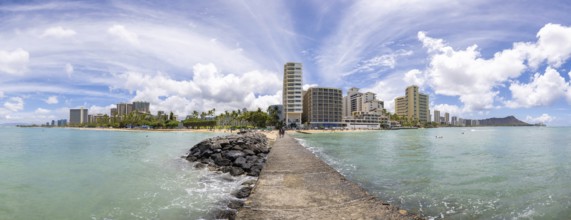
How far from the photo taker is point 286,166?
14336 mm

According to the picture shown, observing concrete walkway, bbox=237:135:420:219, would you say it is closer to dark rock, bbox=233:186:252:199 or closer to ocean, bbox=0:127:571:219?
dark rock, bbox=233:186:252:199

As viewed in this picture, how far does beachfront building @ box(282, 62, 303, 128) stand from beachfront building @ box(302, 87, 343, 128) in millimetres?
13100

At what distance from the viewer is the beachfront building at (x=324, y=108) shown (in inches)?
5807

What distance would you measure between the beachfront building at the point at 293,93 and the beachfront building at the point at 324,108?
13.1 meters

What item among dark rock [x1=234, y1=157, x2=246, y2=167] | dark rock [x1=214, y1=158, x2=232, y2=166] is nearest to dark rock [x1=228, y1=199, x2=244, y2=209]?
dark rock [x1=234, y1=157, x2=246, y2=167]

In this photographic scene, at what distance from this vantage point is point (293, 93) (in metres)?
133

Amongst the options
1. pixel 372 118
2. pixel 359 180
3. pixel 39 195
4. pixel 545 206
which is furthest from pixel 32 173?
pixel 372 118

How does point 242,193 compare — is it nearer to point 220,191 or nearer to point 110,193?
point 220,191

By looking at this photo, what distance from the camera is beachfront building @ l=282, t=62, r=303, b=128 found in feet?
438

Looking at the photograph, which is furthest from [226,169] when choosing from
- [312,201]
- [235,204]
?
[312,201]

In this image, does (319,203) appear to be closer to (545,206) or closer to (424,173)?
(545,206)

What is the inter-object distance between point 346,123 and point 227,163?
440 feet

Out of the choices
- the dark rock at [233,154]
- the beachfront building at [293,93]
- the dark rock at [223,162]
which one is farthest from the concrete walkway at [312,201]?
the beachfront building at [293,93]

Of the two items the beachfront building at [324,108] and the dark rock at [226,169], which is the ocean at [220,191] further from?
the beachfront building at [324,108]
